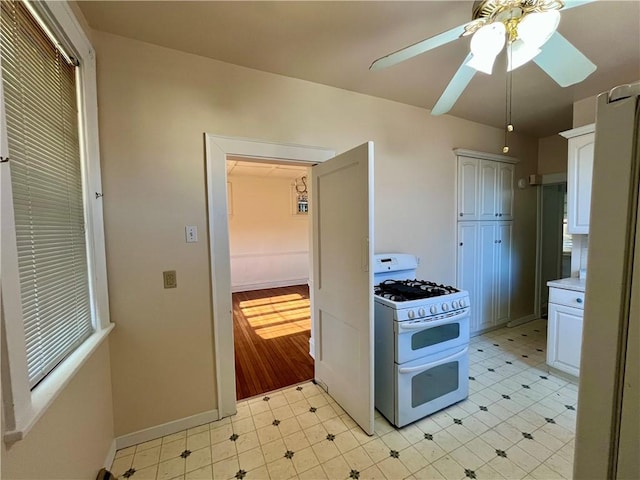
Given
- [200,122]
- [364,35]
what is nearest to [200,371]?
[200,122]

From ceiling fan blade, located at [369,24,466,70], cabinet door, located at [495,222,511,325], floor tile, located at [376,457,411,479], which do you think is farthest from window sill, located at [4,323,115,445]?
cabinet door, located at [495,222,511,325]

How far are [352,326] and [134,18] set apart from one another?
7.45ft

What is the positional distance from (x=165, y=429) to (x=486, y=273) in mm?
3566

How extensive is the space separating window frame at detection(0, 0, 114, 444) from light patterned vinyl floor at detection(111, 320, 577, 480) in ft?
3.03

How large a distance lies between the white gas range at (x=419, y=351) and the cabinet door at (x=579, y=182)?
4.89ft

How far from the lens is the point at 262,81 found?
2.07m

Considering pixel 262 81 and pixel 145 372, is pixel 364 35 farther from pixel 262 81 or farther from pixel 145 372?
pixel 145 372

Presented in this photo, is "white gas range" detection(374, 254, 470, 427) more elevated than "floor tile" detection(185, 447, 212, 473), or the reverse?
"white gas range" detection(374, 254, 470, 427)

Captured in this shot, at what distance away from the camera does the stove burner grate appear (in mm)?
2039

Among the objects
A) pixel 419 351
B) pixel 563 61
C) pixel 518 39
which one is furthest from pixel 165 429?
pixel 563 61

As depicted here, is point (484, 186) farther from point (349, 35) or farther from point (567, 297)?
point (349, 35)

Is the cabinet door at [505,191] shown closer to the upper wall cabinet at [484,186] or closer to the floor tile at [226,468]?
the upper wall cabinet at [484,186]

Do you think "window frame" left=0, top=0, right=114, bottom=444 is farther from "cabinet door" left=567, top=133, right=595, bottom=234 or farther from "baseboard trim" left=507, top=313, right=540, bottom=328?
"baseboard trim" left=507, top=313, right=540, bottom=328

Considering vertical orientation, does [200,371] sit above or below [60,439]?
below
